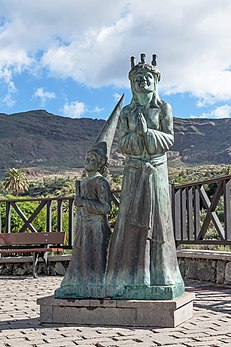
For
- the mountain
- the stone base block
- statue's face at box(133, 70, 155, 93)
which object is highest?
the mountain

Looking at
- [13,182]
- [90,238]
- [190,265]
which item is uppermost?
[13,182]

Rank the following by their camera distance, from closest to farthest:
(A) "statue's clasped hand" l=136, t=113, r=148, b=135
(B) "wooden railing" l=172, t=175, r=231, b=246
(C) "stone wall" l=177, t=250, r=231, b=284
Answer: (A) "statue's clasped hand" l=136, t=113, r=148, b=135 < (B) "wooden railing" l=172, t=175, r=231, b=246 < (C) "stone wall" l=177, t=250, r=231, b=284

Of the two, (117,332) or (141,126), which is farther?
(141,126)

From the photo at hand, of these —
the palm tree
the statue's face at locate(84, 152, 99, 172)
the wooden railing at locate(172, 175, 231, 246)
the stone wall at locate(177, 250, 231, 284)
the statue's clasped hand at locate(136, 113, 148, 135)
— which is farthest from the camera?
the palm tree

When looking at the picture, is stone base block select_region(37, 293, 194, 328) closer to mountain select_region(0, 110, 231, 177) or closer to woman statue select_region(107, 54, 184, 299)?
woman statue select_region(107, 54, 184, 299)

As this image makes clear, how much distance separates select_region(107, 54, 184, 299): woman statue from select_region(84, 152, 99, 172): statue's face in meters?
0.35

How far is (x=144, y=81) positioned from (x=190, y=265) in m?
4.69

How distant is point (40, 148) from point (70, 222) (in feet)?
317

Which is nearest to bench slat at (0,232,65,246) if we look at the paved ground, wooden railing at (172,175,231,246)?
wooden railing at (172,175,231,246)

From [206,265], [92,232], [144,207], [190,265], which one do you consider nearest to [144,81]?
[144,207]

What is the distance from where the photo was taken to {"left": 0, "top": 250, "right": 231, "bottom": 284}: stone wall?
8.67m

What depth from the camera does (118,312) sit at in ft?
17.7

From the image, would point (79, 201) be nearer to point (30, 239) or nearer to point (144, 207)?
point (144, 207)

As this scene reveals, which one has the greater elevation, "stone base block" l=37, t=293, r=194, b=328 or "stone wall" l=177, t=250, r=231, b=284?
"stone wall" l=177, t=250, r=231, b=284
